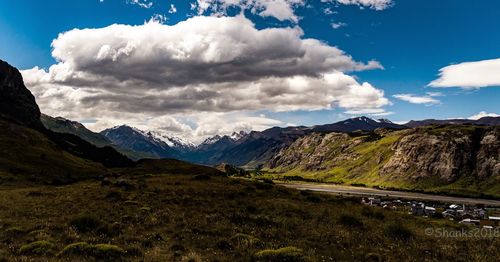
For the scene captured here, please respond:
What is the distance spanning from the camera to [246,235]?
2767cm

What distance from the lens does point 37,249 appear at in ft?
71.9

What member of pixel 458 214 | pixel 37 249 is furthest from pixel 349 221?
pixel 458 214

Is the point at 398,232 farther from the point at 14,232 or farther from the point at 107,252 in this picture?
the point at 14,232

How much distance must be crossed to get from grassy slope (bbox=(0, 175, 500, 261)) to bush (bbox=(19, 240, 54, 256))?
0.17 m

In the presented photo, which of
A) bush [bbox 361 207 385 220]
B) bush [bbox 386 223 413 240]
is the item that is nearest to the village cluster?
bush [bbox 361 207 385 220]

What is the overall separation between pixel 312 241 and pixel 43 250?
55.1 ft

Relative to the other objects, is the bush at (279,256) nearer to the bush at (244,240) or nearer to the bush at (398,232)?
the bush at (244,240)

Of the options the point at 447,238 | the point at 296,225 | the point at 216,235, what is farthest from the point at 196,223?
the point at 447,238

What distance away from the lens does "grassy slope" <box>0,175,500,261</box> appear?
23.8m

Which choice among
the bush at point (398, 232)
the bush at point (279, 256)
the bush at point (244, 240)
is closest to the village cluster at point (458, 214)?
the bush at point (398, 232)

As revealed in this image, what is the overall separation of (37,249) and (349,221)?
1017 inches

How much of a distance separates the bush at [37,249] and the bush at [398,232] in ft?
79.0

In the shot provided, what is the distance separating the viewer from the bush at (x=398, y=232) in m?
31.1

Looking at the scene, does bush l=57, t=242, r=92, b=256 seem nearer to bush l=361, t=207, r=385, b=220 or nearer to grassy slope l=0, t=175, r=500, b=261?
grassy slope l=0, t=175, r=500, b=261
